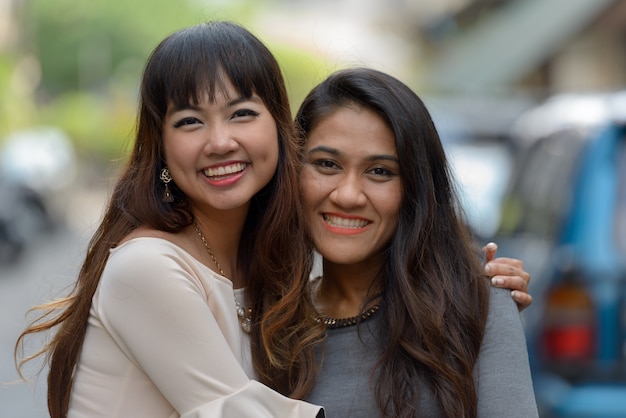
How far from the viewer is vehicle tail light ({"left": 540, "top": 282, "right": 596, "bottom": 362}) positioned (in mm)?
4832

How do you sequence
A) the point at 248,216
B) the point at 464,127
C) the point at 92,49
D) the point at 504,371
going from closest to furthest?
the point at 504,371 < the point at 248,216 < the point at 464,127 < the point at 92,49

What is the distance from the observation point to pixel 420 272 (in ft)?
11.3

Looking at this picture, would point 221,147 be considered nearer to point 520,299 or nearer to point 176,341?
point 176,341

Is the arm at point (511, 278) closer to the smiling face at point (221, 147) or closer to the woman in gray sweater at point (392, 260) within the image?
the woman in gray sweater at point (392, 260)

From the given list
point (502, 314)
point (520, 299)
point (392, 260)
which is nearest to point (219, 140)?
point (392, 260)

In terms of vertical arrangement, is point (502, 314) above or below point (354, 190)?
below

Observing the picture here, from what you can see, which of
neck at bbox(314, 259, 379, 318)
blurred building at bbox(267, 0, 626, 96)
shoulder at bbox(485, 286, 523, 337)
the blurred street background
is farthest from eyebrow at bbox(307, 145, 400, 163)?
blurred building at bbox(267, 0, 626, 96)

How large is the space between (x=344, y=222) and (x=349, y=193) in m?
0.13

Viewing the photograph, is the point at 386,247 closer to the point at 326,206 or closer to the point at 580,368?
the point at 326,206

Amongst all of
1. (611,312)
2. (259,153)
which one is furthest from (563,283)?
(259,153)

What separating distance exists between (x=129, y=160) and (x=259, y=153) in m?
0.44

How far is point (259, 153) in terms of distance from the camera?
327 cm

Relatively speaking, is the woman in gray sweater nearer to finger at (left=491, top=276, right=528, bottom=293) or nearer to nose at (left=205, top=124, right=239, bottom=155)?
finger at (left=491, top=276, right=528, bottom=293)

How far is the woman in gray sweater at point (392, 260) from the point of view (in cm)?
321
